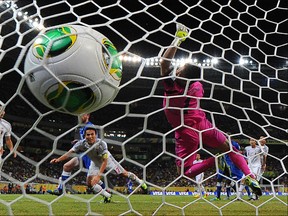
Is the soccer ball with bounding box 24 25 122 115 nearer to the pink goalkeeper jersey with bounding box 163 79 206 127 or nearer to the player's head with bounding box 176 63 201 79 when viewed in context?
the pink goalkeeper jersey with bounding box 163 79 206 127

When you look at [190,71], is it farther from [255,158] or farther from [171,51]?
[255,158]

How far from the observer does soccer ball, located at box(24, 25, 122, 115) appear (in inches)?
81.7

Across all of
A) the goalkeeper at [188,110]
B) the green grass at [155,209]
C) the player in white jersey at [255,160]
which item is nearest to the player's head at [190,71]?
the goalkeeper at [188,110]

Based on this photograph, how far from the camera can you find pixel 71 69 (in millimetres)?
2193

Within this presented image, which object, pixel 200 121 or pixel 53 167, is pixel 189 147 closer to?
pixel 200 121

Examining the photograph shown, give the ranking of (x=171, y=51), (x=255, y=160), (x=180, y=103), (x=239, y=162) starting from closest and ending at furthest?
(x=171, y=51)
(x=180, y=103)
(x=239, y=162)
(x=255, y=160)

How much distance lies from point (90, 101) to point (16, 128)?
55.5 ft

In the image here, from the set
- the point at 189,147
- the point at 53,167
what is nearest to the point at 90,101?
the point at 189,147

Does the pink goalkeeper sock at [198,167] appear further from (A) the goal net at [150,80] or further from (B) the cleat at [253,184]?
(B) the cleat at [253,184]

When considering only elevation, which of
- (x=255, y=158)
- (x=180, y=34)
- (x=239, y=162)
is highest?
(x=180, y=34)

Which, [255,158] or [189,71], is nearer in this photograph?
[189,71]

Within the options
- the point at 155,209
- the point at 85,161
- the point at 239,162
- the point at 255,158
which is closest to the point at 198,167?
the point at 239,162

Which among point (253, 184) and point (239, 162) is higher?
point (239, 162)

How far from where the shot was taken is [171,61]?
96.0 inches
